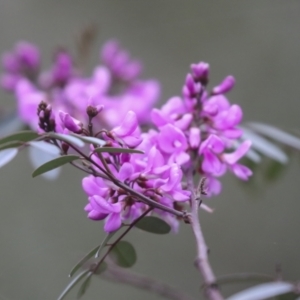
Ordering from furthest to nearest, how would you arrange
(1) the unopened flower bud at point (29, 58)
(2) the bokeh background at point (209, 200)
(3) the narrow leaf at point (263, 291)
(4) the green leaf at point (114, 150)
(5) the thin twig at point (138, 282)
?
(2) the bokeh background at point (209, 200), (1) the unopened flower bud at point (29, 58), (5) the thin twig at point (138, 282), (4) the green leaf at point (114, 150), (3) the narrow leaf at point (263, 291)

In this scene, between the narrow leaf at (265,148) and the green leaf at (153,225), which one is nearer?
the green leaf at (153,225)

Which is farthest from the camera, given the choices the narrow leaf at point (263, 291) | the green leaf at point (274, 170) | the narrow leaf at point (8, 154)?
the green leaf at point (274, 170)

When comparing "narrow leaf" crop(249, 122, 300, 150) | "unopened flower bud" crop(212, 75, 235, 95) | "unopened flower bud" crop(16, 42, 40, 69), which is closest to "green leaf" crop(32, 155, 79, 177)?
"unopened flower bud" crop(212, 75, 235, 95)

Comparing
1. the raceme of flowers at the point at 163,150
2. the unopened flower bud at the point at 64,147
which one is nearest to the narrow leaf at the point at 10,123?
the raceme of flowers at the point at 163,150

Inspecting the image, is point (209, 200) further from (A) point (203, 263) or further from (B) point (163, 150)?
(A) point (203, 263)

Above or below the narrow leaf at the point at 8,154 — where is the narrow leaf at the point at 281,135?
below

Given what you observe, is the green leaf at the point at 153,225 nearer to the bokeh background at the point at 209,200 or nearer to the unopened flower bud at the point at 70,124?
the unopened flower bud at the point at 70,124
